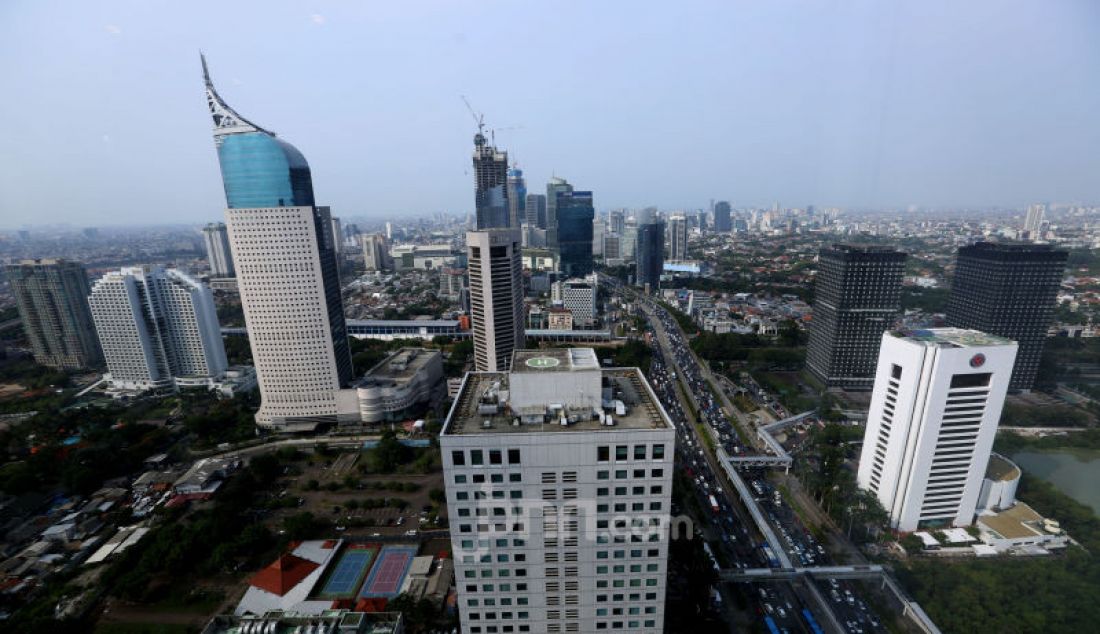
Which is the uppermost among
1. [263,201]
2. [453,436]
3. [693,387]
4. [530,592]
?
[263,201]

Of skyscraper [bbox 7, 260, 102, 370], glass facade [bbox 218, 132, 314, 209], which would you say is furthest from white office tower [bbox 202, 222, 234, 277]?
glass facade [bbox 218, 132, 314, 209]

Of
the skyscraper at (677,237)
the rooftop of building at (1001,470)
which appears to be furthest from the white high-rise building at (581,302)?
the skyscraper at (677,237)

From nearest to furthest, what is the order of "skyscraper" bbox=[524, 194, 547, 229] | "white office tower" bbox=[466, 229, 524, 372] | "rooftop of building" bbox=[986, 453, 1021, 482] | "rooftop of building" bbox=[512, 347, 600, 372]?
"rooftop of building" bbox=[512, 347, 600, 372]
"rooftop of building" bbox=[986, 453, 1021, 482]
"white office tower" bbox=[466, 229, 524, 372]
"skyscraper" bbox=[524, 194, 547, 229]

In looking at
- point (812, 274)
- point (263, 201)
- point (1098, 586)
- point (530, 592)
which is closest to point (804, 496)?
point (1098, 586)

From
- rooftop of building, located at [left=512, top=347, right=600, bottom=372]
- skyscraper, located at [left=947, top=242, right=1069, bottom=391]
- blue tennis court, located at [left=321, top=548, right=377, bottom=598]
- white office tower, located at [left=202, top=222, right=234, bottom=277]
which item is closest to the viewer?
rooftop of building, located at [left=512, top=347, right=600, bottom=372]

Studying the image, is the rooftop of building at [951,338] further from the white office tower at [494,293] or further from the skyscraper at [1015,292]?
the white office tower at [494,293]

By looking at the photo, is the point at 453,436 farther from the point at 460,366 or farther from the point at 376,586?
the point at 460,366

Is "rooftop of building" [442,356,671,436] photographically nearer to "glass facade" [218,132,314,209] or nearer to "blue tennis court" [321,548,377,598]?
"blue tennis court" [321,548,377,598]

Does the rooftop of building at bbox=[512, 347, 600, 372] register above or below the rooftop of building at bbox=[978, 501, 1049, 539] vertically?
above
